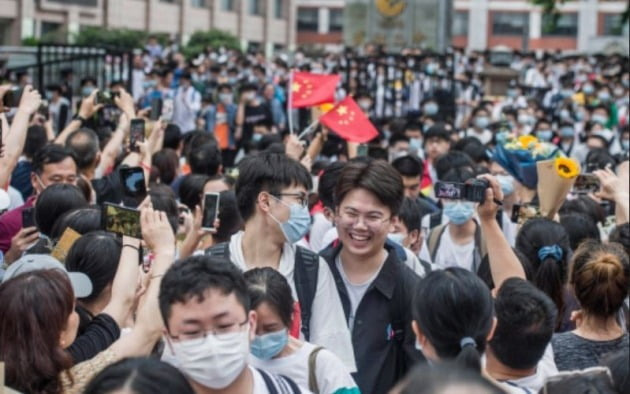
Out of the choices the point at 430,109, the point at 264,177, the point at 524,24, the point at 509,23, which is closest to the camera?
the point at 264,177

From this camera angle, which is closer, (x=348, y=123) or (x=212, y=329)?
(x=212, y=329)

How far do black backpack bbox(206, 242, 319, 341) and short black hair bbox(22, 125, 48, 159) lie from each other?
4.83 m

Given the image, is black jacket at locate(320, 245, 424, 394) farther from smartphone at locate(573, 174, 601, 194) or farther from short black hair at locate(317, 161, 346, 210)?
smartphone at locate(573, 174, 601, 194)

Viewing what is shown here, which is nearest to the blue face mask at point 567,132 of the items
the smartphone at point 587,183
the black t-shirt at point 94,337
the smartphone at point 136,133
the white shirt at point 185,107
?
the white shirt at point 185,107

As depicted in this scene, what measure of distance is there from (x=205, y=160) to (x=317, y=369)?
17.3 ft

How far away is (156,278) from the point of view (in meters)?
4.49

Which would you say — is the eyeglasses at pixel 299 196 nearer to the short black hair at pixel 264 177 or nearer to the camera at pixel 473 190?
the short black hair at pixel 264 177

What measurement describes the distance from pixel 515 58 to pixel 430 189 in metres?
26.5

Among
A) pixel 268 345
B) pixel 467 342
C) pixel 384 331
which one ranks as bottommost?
pixel 384 331

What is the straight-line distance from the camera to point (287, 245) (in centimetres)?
526

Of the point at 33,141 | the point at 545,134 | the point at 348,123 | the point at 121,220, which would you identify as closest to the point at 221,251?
the point at 121,220

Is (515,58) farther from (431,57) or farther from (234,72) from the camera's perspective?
(234,72)

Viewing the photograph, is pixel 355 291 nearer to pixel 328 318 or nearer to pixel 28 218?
pixel 328 318

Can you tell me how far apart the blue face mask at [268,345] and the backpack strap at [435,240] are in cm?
323
